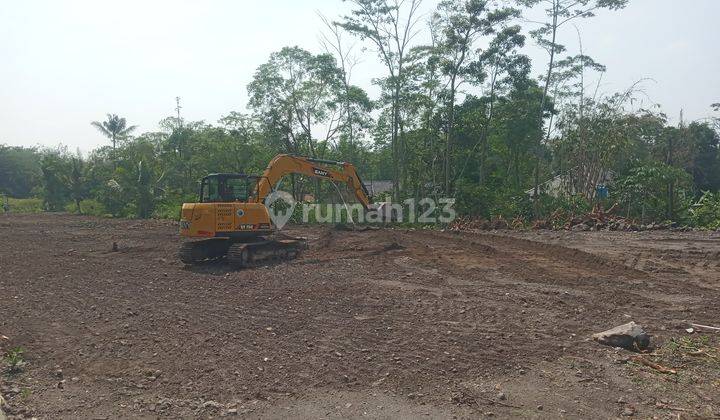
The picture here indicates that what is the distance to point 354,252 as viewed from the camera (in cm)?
1535

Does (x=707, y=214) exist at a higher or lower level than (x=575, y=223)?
higher

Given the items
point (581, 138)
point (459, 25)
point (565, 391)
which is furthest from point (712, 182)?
point (565, 391)

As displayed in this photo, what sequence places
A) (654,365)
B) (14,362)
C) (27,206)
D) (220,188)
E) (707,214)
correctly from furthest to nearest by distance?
(27,206)
(707,214)
(220,188)
(14,362)
(654,365)

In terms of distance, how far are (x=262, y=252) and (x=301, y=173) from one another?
105 inches

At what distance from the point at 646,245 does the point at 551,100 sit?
14109 millimetres

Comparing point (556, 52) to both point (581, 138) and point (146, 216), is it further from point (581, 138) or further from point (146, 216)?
point (146, 216)

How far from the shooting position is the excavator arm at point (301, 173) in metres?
14.2

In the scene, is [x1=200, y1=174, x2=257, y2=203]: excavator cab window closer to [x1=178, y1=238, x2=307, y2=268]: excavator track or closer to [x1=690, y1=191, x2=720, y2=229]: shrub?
[x1=178, y1=238, x2=307, y2=268]: excavator track

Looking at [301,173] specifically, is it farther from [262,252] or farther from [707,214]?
[707,214]

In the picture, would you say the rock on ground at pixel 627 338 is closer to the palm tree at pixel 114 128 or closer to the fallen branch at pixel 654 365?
the fallen branch at pixel 654 365

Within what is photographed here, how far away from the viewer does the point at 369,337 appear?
7.17 m
